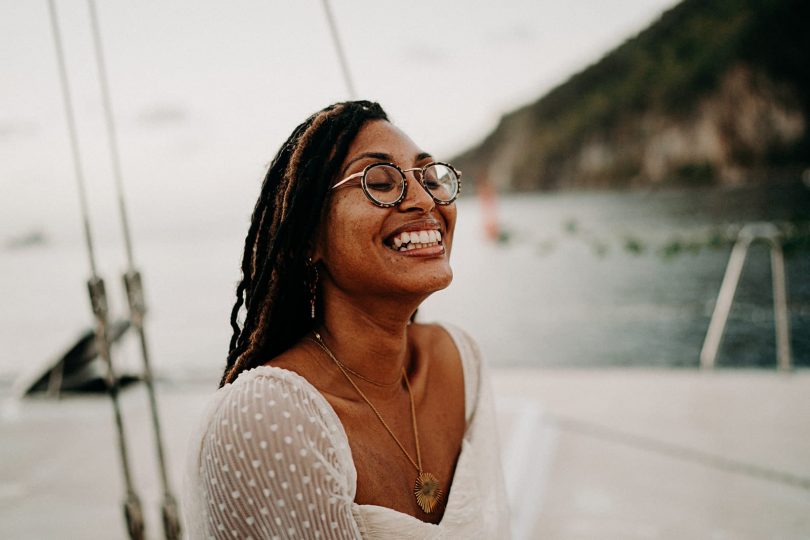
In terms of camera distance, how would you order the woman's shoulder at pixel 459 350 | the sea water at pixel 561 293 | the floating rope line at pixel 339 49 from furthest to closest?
the sea water at pixel 561 293 → the floating rope line at pixel 339 49 → the woman's shoulder at pixel 459 350

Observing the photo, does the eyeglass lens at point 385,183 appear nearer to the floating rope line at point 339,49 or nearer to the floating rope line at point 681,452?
the floating rope line at point 339,49

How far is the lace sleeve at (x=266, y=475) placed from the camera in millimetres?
950

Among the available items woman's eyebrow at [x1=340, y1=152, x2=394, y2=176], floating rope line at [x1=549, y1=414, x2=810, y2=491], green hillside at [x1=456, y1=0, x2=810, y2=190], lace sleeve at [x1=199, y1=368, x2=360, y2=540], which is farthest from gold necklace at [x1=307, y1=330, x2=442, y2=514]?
green hillside at [x1=456, y1=0, x2=810, y2=190]

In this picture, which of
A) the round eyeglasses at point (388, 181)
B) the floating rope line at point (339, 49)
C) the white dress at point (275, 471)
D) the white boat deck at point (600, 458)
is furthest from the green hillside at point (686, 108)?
the white dress at point (275, 471)

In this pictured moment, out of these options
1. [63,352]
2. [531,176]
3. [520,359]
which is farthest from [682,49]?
[63,352]

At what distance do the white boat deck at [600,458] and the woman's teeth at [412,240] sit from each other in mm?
1848

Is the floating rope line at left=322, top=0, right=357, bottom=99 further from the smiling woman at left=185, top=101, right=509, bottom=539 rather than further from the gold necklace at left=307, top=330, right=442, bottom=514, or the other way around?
the gold necklace at left=307, top=330, right=442, bottom=514

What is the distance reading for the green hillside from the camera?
8381 cm

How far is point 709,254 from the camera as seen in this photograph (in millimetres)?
47719

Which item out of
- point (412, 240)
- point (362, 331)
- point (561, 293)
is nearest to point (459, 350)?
point (362, 331)

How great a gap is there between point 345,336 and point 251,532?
0.44m

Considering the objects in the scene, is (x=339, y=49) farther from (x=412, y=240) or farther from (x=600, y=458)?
(x=600, y=458)

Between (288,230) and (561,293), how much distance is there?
148ft

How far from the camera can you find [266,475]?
0.95 m
